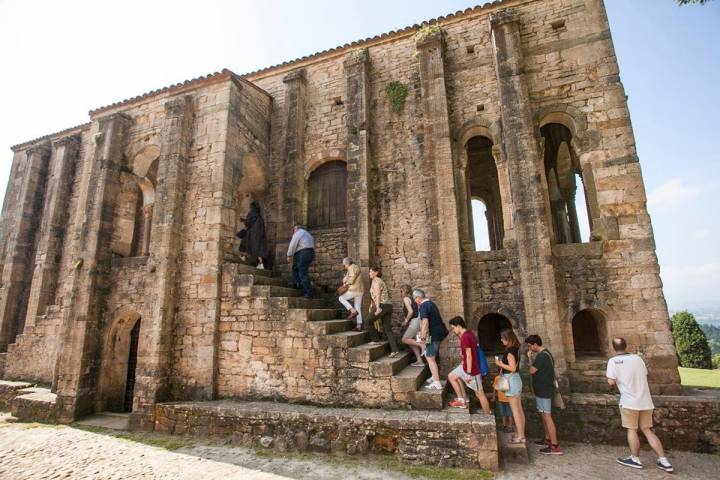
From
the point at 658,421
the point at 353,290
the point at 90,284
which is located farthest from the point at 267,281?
the point at 658,421

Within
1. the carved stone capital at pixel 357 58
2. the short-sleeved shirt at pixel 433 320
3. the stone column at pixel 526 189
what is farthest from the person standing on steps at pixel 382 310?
the carved stone capital at pixel 357 58

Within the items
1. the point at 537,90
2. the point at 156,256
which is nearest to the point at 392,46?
the point at 537,90

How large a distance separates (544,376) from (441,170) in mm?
4817

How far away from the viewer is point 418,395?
215 inches

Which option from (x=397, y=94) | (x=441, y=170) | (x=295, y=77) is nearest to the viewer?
(x=441, y=170)

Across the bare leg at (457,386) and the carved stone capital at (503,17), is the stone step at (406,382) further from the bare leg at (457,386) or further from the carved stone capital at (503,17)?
the carved stone capital at (503,17)

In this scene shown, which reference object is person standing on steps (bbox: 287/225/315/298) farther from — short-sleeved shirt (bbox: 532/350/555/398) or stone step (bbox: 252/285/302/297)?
short-sleeved shirt (bbox: 532/350/555/398)

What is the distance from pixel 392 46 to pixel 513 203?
5.87 m

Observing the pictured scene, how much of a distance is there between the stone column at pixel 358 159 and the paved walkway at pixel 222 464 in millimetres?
4272

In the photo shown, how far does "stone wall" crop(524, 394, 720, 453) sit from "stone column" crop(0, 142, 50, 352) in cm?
1641

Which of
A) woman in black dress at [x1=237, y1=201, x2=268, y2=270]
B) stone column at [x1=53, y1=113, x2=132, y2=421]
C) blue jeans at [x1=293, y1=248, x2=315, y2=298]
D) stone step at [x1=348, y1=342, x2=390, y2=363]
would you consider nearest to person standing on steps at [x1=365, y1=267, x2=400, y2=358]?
stone step at [x1=348, y1=342, x2=390, y2=363]

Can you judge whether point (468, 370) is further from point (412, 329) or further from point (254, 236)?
point (254, 236)

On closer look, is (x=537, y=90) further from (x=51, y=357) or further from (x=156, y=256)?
(x=51, y=357)

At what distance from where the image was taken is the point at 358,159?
8781 millimetres
